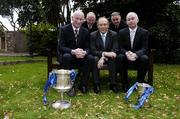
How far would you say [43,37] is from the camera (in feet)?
69.3

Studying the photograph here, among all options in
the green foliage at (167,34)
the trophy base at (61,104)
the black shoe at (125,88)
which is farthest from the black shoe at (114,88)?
the green foliage at (167,34)

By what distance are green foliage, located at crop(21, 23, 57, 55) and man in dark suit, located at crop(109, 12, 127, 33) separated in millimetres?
12493

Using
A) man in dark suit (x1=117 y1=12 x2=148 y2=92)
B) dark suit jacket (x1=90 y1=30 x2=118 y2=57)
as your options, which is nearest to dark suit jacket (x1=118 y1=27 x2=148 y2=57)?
man in dark suit (x1=117 y1=12 x2=148 y2=92)

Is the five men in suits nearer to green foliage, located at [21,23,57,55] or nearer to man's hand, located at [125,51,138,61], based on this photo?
man's hand, located at [125,51,138,61]

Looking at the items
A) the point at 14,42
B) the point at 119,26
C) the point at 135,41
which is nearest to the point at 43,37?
the point at 14,42

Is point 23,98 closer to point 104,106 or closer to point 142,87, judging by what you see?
point 104,106

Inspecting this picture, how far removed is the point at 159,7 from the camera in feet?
48.7

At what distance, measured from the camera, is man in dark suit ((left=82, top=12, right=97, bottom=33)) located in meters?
8.14

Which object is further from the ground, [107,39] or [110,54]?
[107,39]

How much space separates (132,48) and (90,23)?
46.2 inches

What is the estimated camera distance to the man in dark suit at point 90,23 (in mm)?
8141

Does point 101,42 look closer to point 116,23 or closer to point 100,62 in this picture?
point 100,62

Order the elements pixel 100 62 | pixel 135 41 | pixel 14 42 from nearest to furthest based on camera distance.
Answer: pixel 100 62 < pixel 135 41 < pixel 14 42

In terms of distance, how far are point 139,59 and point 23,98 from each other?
234cm
